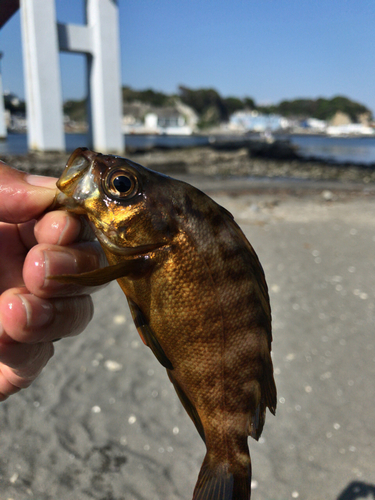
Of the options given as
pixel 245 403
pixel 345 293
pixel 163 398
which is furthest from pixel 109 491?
pixel 345 293

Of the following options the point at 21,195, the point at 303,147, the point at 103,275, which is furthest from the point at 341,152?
the point at 103,275

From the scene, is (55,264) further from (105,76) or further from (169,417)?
(105,76)

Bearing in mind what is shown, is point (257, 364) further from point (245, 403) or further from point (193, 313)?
point (193, 313)

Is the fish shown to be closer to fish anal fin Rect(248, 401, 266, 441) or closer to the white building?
fish anal fin Rect(248, 401, 266, 441)

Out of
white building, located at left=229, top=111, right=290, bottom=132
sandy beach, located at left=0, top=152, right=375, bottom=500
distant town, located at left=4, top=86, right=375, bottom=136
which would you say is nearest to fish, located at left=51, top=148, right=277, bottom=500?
sandy beach, located at left=0, top=152, right=375, bottom=500

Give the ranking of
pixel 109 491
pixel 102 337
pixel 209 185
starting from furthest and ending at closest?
pixel 209 185
pixel 102 337
pixel 109 491

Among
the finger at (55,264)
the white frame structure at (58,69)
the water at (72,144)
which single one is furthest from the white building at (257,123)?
the finger at (55,264)
